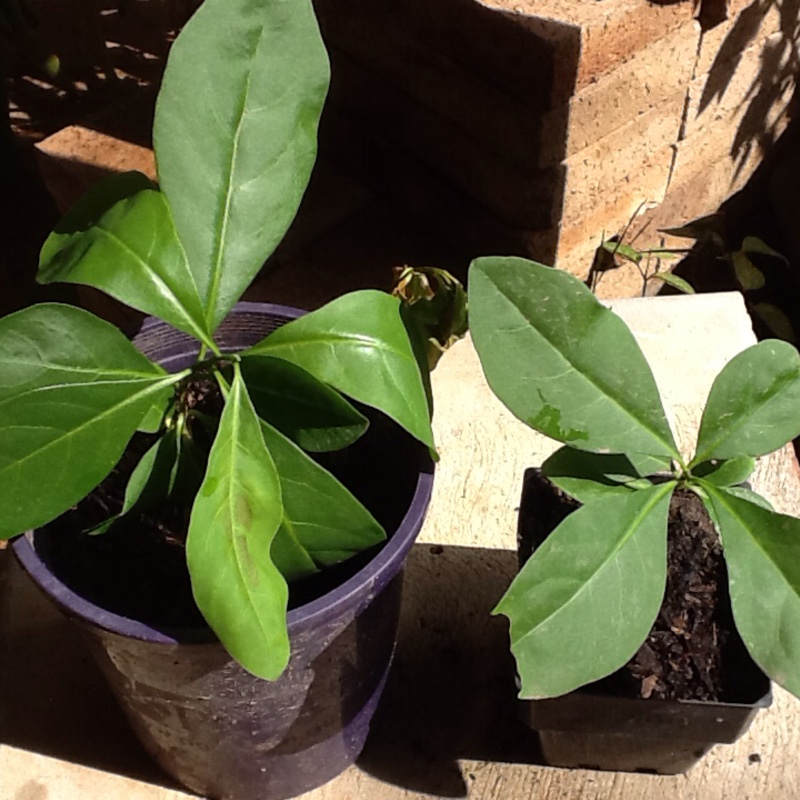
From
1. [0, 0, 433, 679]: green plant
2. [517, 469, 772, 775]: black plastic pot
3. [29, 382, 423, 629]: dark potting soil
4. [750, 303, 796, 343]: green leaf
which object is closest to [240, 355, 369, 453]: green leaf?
[0, 0, 433, 679]: green plant

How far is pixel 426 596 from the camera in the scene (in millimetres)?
1078

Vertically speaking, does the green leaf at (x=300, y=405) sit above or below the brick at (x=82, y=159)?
above

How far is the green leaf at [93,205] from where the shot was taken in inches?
26.4

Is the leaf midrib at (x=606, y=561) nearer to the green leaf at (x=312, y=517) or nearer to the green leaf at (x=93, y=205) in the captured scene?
the green leaf at (x=312, y=517)

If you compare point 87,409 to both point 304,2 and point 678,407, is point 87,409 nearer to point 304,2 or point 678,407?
point 304,2

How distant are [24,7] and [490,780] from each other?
5.78ft

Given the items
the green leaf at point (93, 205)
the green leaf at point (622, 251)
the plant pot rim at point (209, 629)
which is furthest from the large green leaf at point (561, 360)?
the green leaf at point (622, 251)

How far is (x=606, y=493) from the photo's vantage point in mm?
708

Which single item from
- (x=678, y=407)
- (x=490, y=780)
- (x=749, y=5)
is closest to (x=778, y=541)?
(x=490, y=780)

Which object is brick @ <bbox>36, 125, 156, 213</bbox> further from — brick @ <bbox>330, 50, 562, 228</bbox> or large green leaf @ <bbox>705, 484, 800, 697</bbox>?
large green leaf @ <bbox>705, 484, 800, 697</bbox>

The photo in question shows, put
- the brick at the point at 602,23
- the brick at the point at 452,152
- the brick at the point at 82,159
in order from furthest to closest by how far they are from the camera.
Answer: the brick at the point at 82,159
the brick at the point at 452,152
the brick at the point at 602,23

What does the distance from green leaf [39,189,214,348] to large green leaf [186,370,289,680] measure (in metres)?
0.07

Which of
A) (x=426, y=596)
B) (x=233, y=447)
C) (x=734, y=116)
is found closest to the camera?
(x=233, y=447)

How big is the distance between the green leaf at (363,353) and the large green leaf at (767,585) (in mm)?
217
